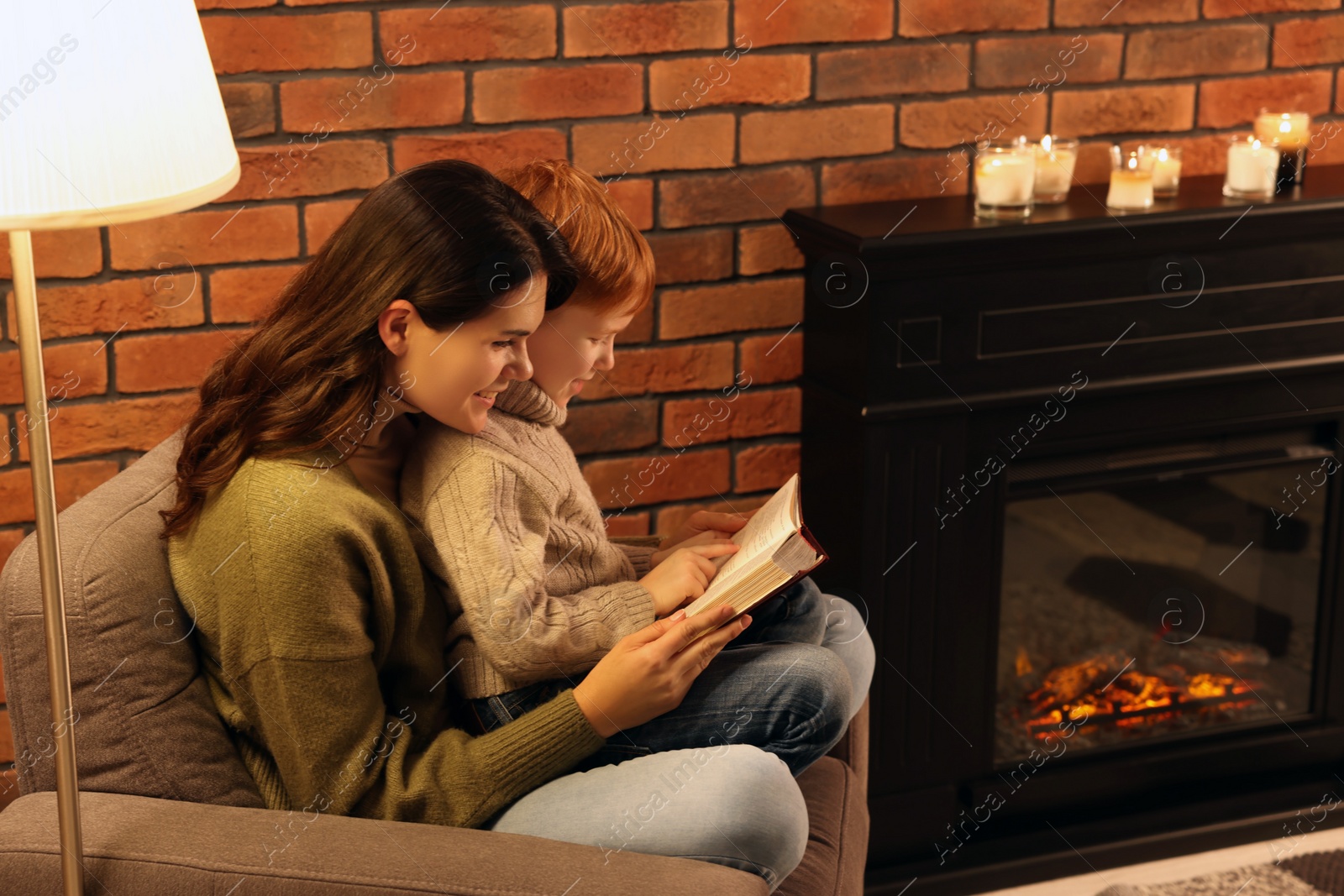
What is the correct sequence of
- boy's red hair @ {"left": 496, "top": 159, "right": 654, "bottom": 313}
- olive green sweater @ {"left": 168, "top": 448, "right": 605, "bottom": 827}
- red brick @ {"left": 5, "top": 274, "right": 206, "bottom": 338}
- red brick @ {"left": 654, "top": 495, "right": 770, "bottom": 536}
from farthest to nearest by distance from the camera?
red brick @ {"left": 654, "top": 495, "right": 770, "bottom": 536} < red brick @ {"left": 5, "top": 274, "right": 206, "bottom": 338} < boy's red hair @ {"left": 496, "top": 159, "right": 654, "bottom": 313} < olive green sweater @ {"left": 168, "top": 448, "right": 605, "bottom": 827}

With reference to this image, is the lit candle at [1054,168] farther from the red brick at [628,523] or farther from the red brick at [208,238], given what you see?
the red brick at [208,238]

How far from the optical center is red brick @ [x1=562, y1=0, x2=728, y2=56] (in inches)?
72.6

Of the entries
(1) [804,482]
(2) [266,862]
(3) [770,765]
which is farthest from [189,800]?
(1) [804,482]

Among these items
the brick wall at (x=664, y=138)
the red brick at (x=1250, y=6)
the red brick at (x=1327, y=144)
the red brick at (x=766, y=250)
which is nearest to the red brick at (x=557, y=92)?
the brick wall at (x=664, y=138)

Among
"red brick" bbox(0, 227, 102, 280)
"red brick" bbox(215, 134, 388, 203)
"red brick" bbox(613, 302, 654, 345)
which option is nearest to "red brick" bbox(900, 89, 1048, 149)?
"red brick" bbox(613, 302, 654, 345)

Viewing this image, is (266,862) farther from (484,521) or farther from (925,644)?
(925,644)

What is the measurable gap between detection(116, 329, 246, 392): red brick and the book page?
0.78m

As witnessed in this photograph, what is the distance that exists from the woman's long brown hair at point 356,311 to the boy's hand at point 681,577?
0.38m

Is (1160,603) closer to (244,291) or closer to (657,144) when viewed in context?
(657,144)

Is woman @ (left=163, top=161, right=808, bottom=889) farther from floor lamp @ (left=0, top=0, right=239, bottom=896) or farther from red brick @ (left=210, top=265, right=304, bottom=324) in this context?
red brick @ (left=210, top=265, right=304, bottom=324)

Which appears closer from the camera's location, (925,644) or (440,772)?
(440,772)

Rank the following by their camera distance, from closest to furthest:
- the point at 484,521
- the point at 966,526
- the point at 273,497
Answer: the point at 273,497, the point at 484,521, the point at 966,526

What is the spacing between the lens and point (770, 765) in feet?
4.11

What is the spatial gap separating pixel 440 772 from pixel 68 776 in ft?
1.08
